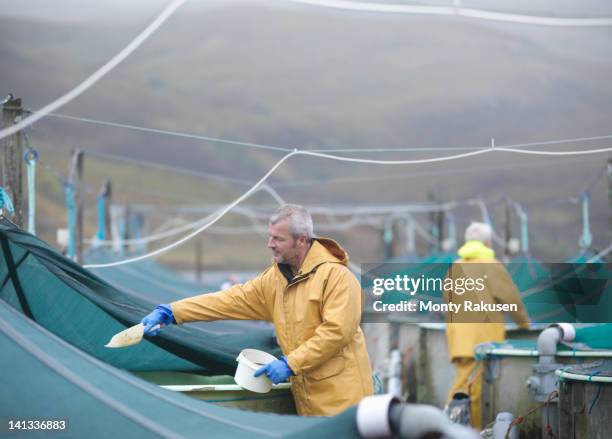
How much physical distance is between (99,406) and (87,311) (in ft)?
5.81

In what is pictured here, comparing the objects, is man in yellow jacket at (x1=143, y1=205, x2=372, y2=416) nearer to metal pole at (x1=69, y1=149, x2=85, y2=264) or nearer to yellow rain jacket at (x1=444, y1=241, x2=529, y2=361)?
yellow rain jacket at (x1=444, y1=241, x2=529, y2=361)

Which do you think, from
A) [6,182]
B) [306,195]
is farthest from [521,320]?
[306,195]

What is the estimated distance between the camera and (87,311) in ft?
19.2

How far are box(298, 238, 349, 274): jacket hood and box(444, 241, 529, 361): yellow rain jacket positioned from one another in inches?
104

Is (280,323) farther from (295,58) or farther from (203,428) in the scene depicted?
(295,58)

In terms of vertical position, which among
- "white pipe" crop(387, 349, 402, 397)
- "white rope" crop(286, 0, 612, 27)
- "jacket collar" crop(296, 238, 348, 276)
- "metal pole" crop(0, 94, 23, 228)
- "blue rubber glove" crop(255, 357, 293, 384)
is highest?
"white rope" crop(286, 0, 612, 27)

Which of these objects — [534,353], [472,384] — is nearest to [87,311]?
[534,353]

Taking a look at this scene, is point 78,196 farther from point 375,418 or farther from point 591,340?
point 375,418

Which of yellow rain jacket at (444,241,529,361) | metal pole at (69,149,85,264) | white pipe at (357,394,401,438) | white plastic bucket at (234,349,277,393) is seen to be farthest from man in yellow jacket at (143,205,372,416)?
metal pole at (69,149,85,264)

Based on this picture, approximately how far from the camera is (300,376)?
17.4 feet

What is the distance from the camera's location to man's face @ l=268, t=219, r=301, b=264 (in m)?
5.22

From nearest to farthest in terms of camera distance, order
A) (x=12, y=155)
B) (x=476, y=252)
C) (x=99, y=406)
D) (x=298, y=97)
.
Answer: (x=99, y=406), (x=12, y=155), (x=476, y=252), (x=298, y=97)

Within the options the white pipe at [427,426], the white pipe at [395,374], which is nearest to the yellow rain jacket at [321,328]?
the white pipe at [427,426]

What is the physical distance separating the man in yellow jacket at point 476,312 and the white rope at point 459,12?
7.35 feet
